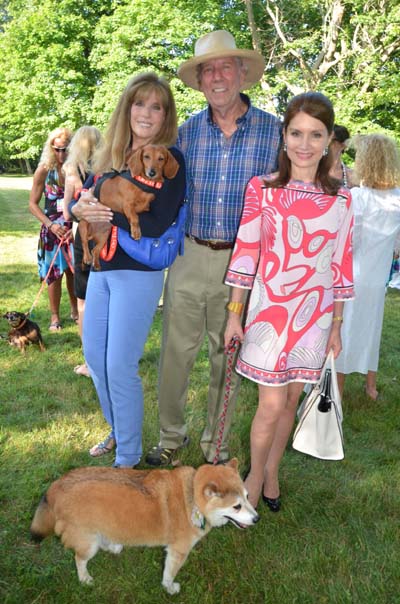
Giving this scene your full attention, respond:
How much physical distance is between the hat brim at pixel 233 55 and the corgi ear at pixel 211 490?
2.53 meters

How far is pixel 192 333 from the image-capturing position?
11.2 ft

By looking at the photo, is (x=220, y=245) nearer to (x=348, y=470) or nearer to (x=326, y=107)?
(x=326, y=107)

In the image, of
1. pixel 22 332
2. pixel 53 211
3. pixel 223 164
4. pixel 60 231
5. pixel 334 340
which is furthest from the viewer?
pixel 53 211

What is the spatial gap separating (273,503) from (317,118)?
2.37 meters

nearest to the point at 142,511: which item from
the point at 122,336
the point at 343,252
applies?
the point at 122,336

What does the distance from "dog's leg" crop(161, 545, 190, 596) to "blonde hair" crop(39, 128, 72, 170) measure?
4501 millimetres

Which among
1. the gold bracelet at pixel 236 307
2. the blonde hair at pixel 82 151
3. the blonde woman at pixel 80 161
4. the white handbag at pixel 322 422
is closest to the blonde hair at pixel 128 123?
the gold bracelet at pixel 236 307

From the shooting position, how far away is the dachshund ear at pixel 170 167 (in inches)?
111

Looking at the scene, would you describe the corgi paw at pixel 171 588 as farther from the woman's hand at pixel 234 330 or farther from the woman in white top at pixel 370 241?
the woman in white top at pixel 370 241

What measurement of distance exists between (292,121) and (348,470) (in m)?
2.55

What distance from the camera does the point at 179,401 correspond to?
359cm

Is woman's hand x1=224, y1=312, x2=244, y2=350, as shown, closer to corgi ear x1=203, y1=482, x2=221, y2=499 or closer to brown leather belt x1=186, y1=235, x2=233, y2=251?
brown leather belt x1=186, y1=235, x2=233, y2=251

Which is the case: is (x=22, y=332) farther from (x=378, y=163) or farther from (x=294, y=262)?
(x=378, y=163)

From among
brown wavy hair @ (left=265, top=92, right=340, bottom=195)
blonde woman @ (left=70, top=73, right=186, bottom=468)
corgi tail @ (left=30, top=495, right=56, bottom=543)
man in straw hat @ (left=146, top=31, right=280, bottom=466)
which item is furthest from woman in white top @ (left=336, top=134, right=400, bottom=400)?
corgi tail @ (left=30, top=495, right=56, bottom=543)
